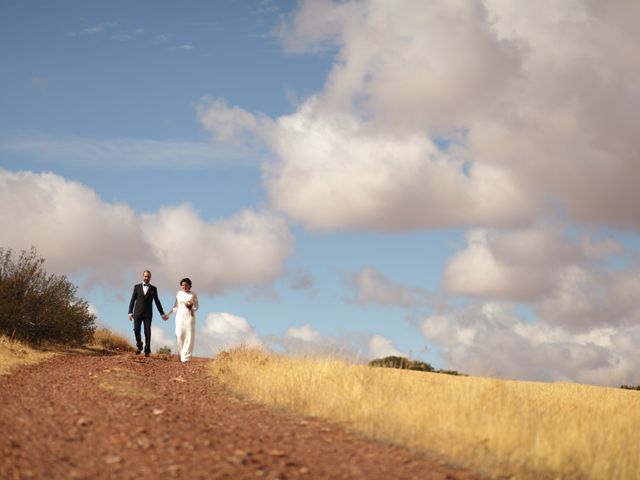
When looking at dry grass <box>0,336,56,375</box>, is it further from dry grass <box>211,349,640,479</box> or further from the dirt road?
dry grass <box>211,349,640,479</box>

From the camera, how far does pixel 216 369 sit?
58.9ft

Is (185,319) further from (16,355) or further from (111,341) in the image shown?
(111,341)

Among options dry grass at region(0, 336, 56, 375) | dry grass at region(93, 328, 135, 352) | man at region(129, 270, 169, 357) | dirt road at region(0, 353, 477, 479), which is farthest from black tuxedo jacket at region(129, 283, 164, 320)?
dirt road at region(0, 353, 477, 479)

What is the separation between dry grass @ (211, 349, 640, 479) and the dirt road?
553 millimetres

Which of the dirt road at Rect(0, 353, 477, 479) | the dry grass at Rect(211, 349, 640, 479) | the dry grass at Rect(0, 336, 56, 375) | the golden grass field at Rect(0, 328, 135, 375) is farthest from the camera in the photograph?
the golden grass field at Rect(0, 328, 135, 375)

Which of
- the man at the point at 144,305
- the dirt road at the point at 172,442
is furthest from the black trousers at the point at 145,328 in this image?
the dirt road at the point at 172,442

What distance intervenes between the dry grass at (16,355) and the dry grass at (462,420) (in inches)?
273

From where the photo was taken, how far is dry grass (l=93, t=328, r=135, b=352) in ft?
94.9

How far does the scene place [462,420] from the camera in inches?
389

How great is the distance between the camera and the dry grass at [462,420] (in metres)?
8.76

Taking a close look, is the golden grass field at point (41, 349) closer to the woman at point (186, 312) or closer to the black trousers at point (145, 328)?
the black trousers at point (145, 328)

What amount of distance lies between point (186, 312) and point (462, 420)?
43.3 ft

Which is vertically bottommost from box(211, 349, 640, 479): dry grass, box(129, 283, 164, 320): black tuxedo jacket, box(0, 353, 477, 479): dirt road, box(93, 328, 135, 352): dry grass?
box(0, 353, 477, 479): dirt road

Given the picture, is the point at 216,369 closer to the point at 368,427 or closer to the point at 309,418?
the point at 309,418
